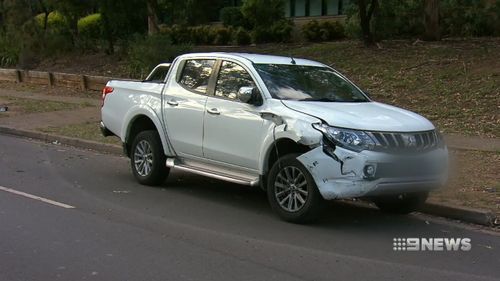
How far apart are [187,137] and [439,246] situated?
3416 mm

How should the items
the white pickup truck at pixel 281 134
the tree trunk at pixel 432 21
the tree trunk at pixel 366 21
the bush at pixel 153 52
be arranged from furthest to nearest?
1. the tree trunk at pixel 432 21
2. the tree trunk at pixel 366 21
3. the bush at pixel 153 52
4. the white pickup truck at pixel 281 134

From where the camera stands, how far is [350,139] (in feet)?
21.5

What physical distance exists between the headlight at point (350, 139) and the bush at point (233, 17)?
2444 centimetres

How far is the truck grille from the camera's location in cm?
659

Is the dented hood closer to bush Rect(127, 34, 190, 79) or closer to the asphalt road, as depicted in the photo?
the asphalt road

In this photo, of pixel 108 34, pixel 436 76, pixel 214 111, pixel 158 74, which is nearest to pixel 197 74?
pixel 214 111

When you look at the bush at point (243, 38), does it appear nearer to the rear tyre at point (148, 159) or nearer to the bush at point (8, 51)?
the bush at point (8, 51)

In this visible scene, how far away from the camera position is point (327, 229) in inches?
269

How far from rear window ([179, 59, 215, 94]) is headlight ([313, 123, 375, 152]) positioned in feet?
7.21

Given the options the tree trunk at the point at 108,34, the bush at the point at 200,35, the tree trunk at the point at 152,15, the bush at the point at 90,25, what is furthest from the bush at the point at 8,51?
the bush at the point at 200,35

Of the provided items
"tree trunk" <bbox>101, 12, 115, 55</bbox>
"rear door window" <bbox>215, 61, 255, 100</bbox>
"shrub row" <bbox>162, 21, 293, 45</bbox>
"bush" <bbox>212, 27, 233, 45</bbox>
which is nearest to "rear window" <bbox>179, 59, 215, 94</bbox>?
"rear door window" <bbox>215, 61, 255, 100</bbox>

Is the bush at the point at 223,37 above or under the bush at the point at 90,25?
under

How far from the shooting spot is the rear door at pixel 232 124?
7.32 metres

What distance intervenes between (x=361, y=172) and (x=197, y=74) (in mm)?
2962
